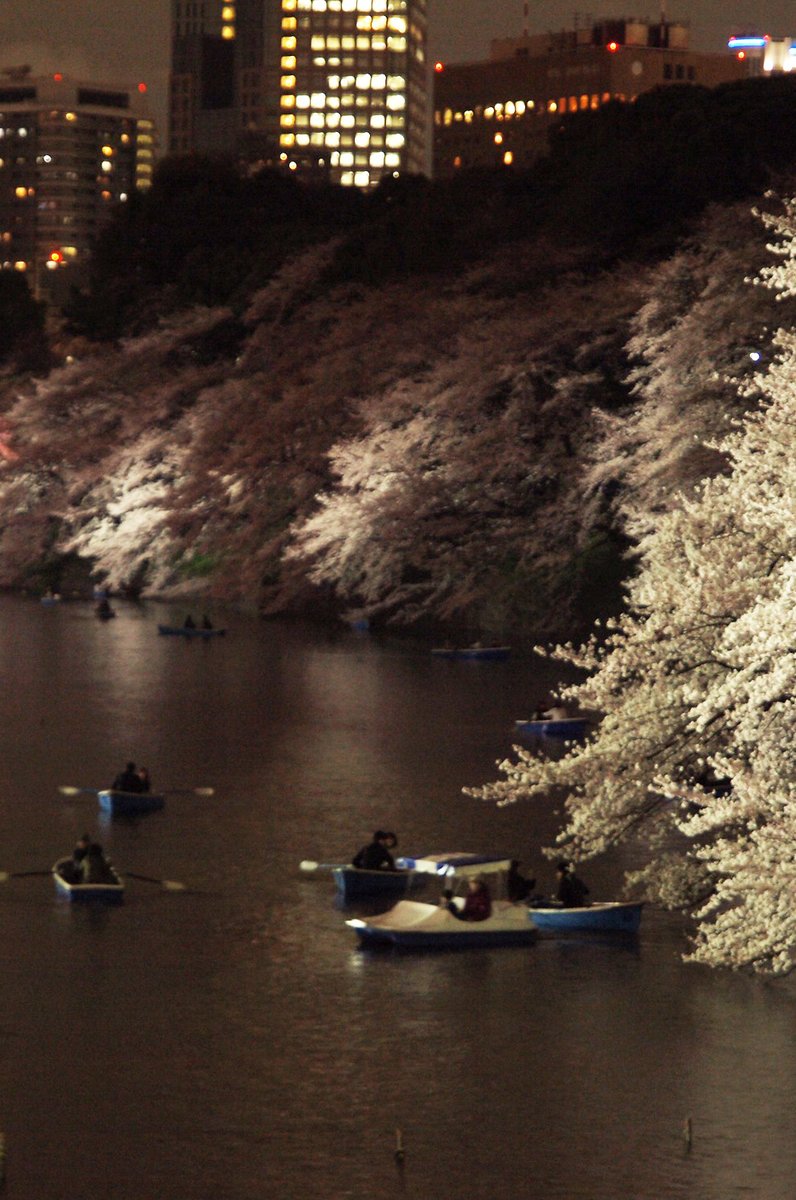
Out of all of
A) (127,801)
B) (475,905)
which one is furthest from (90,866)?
(127,801)

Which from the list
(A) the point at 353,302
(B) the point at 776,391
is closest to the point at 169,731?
(B) the point at 776,391

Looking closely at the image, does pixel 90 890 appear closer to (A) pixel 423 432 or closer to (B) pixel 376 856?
(B) pixel 376 856

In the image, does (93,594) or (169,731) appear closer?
(169,731)

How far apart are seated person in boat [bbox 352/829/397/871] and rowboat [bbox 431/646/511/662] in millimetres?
24195

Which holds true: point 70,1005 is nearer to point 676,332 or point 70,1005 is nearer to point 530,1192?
point 530,1192

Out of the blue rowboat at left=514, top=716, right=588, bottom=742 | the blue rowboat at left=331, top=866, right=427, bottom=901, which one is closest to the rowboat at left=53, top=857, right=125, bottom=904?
the blue rowboat at left=331, top=866, right=427, bottom=901

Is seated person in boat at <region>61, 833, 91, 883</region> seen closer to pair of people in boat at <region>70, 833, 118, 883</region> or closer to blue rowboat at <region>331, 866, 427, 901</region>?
pair of people in boat at <region>70, 833, 118, 883</region>

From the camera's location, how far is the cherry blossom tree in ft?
55.9

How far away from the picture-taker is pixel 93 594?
233 ft

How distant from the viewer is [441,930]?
2056cm

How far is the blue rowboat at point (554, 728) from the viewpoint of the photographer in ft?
117

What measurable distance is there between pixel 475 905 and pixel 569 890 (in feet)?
3.65

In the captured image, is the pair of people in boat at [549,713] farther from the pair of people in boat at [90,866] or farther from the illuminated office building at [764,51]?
the illuminated office building at [764,51]

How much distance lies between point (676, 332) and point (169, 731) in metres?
16.6
